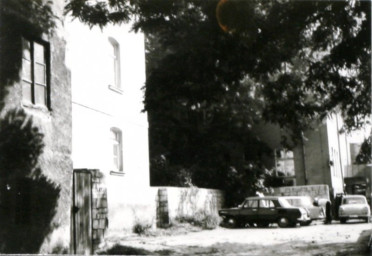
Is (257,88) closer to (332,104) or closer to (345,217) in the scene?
(332,104)

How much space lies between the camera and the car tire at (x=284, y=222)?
21172mm

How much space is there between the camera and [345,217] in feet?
74.9

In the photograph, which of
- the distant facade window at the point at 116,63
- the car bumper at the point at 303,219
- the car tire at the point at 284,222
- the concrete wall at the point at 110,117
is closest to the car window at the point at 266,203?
the car tire at the point at 284,222

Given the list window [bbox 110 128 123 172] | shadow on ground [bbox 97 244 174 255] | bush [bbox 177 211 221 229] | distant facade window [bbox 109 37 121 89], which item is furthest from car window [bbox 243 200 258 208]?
shadow on ground [bbox 97 244 174 255]

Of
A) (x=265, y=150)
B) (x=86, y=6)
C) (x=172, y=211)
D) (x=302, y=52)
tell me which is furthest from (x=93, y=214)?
(x=265, y=150)

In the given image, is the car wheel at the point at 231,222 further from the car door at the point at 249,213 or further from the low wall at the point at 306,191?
the low wall at the point at 306,191

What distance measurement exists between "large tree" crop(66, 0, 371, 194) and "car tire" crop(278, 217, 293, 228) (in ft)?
34.7

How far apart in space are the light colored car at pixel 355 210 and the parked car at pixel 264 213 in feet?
7.25

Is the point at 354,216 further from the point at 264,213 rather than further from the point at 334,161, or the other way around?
the point at 334,161

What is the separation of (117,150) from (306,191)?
507 inches

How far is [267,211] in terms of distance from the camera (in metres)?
21.6

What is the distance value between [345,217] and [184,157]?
25.4 ft

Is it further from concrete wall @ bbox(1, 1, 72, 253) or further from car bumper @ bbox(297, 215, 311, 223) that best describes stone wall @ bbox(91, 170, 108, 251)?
car bumper @ bbox(297, 215, 311, 223)

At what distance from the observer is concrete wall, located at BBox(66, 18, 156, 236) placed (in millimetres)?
14461
